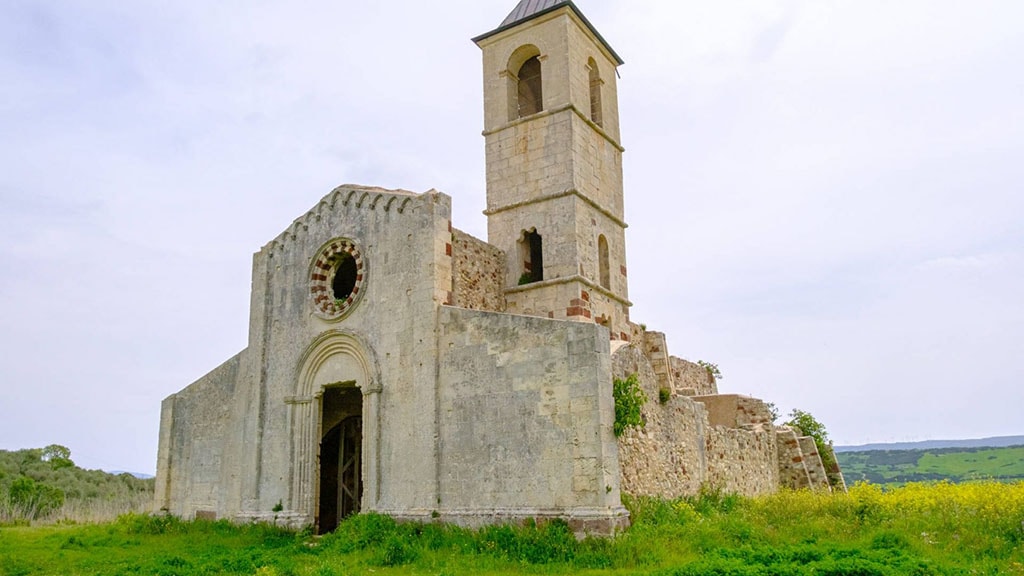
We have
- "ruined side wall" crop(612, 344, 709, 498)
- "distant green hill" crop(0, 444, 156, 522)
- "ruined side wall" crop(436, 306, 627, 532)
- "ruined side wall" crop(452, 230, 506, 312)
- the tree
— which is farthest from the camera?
the tree

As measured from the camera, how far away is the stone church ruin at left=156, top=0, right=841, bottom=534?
12.5 metres

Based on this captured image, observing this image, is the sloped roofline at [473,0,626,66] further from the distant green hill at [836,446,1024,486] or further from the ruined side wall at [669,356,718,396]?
the distant green hill at [836,446,1024,486]

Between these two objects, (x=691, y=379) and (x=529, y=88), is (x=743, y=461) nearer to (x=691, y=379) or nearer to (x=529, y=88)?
(x=691, y=379)

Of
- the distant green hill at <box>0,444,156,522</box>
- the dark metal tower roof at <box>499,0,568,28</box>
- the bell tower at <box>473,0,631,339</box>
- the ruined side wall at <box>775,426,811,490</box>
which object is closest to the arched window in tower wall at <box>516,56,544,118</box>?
the bell tower at <box>473,0,631,339</box>

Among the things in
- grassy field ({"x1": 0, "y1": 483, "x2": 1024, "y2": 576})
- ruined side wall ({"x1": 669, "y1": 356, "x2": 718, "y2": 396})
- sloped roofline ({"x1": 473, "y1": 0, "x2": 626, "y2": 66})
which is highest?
sloped roofline ({"x1": 473, "y1": 0, "x2": 626, "y2": 66})

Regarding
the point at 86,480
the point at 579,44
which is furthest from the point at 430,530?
the point at 86,480

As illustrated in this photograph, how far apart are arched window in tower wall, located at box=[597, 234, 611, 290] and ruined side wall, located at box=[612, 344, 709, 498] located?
332cm

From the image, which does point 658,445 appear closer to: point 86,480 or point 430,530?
point 430,530

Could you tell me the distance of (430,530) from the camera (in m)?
12.7

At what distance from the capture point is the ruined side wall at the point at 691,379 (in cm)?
2056

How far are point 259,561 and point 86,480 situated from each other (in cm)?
2950

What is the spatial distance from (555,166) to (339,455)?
25.6 feet

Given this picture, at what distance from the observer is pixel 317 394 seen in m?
15.8

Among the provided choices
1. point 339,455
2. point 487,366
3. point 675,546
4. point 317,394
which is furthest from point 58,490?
point 675,546
